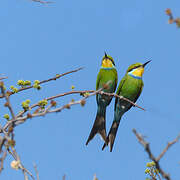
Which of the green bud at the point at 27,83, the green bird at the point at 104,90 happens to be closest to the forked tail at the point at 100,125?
the green bird at the point at 104,90

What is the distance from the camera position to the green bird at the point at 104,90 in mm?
5188

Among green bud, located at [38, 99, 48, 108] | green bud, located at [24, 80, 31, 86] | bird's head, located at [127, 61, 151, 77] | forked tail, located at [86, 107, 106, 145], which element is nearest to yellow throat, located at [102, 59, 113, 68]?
bird's head, located at [127, 61, 151, 77]

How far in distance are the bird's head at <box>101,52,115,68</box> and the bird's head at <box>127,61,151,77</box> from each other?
0.34 meters

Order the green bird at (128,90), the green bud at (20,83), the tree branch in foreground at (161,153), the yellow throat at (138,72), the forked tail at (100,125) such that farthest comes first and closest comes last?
the yellow throat at (138,72) < the green bird at (128,90) < the forked tail at (100,125) < the green bud at (20,83) < the tree branch in foreground at (161,153)

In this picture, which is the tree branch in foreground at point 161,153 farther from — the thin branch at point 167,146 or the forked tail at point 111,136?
the forked tail at point 111,136

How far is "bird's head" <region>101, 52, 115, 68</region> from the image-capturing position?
5.94 metres

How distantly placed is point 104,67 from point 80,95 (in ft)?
6.57

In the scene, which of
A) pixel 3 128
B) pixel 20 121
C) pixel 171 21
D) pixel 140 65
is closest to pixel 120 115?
pixel 140 65

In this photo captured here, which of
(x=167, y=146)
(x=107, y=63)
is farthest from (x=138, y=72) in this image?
(x=167, y=146)

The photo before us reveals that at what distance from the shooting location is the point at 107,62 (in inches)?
235

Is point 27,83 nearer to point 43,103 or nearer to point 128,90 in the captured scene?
point 43,103

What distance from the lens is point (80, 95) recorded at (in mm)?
4016

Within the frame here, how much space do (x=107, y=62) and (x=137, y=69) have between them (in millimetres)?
561

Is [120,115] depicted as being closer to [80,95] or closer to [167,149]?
[80,95]
